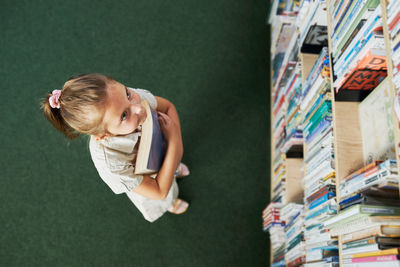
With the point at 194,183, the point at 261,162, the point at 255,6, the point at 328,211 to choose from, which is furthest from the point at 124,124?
the point at 255,6

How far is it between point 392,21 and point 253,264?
1.55 m

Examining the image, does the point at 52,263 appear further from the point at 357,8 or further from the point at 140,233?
the point at 357,8

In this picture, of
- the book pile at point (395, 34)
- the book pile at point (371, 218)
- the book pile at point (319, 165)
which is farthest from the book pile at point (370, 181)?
the book pile at point (395, 34)

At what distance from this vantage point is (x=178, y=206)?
72.4 inches

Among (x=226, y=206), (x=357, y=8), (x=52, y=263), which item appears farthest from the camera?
(x=226, y=206)

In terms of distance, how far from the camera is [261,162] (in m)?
2.01

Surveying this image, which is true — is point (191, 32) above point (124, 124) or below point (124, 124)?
above

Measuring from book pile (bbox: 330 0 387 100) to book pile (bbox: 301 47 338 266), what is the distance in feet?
0.36

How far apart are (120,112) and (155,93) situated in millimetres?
1186

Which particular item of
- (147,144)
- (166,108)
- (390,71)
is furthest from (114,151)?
(390,71)

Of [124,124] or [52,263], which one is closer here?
[124,124]

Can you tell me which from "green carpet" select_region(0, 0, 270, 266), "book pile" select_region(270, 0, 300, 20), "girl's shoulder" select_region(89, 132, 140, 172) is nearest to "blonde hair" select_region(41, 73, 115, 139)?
"girl's shoulder" select_region(89, 132, 140, 172)

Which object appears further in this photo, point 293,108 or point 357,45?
point 293,108

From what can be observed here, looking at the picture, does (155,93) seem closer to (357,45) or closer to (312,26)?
(312,26)
